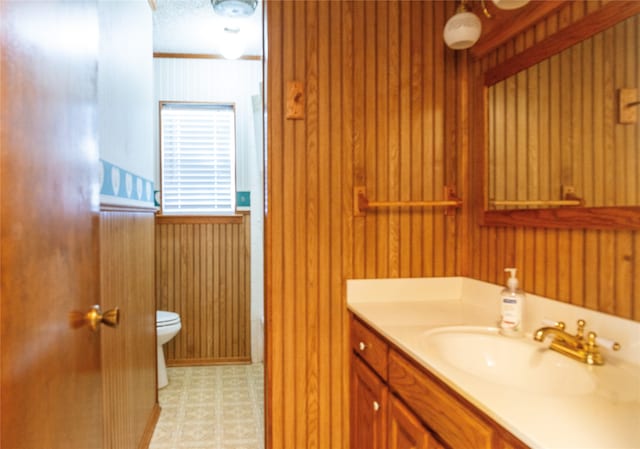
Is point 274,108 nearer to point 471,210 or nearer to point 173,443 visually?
point 471,210

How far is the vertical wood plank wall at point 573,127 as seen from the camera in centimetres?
109

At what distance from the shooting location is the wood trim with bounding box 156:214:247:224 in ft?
11.5

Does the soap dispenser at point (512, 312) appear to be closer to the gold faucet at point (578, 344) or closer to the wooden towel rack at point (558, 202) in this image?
the gold faucet at point (578, 344)

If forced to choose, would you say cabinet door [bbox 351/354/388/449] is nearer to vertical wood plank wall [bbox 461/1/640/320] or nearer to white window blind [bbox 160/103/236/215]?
vertical wood plank wall [bbox 461/1/640/320]

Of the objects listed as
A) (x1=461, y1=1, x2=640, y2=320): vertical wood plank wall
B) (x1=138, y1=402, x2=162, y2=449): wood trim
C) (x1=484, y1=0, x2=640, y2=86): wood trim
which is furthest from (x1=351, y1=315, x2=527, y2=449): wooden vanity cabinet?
(x1=138, y1=402, x2=162, y2=449): wood trim

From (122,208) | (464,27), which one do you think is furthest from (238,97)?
(464,27)

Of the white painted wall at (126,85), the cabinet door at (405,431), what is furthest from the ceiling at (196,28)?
the cabinet door at (405,431)

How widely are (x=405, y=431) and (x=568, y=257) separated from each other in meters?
0.73

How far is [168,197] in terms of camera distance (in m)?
3.59

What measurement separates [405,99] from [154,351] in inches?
83.6

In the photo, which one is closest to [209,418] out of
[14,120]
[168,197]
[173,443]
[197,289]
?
[173,443]

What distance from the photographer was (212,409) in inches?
107

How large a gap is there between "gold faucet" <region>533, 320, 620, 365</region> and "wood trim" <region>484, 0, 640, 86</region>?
81 cm

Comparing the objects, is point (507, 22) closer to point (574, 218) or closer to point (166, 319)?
point (574, 218)
